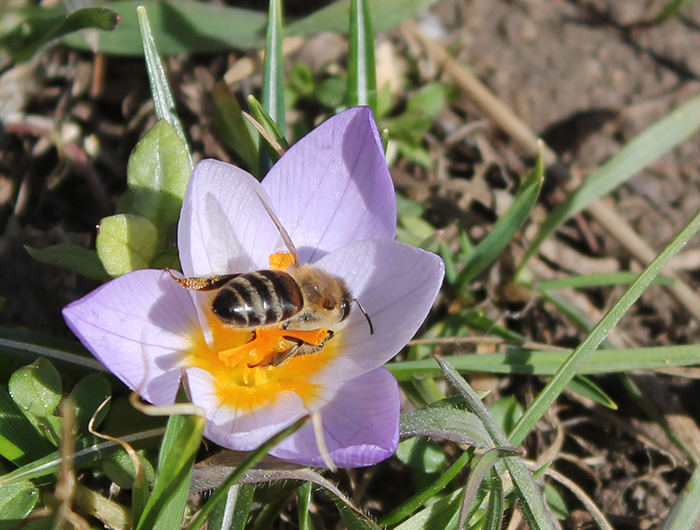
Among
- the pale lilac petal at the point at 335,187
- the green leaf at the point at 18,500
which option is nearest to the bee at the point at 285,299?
the pale lilac petal at the point at 335,187

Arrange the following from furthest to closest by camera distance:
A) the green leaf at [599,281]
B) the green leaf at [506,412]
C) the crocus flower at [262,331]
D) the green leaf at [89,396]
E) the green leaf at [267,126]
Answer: the green leaf at [599,281] < the green leaf at [506,412] < the green leaf at [267,126] < the green leaf at [89,396] < the crocus flower at [262,331]

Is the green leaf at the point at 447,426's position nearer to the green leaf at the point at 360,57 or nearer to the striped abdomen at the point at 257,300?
the striped abdomen at the point at 257,300

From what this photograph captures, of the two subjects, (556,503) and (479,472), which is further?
(556,503)

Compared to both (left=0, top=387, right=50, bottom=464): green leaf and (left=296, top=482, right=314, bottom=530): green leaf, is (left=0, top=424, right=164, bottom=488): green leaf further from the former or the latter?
(left=296, top=482, right=314, bottom=530): green leaf

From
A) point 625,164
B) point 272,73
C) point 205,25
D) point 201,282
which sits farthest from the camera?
point 205,25

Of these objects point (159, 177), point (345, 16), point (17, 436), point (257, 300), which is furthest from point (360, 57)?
point (17, 436)

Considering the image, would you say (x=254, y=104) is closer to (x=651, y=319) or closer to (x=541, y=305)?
(x=541, y=305)

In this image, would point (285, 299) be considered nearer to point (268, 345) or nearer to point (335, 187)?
point (268, 345)

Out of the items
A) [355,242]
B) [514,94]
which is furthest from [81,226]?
[514,94]
